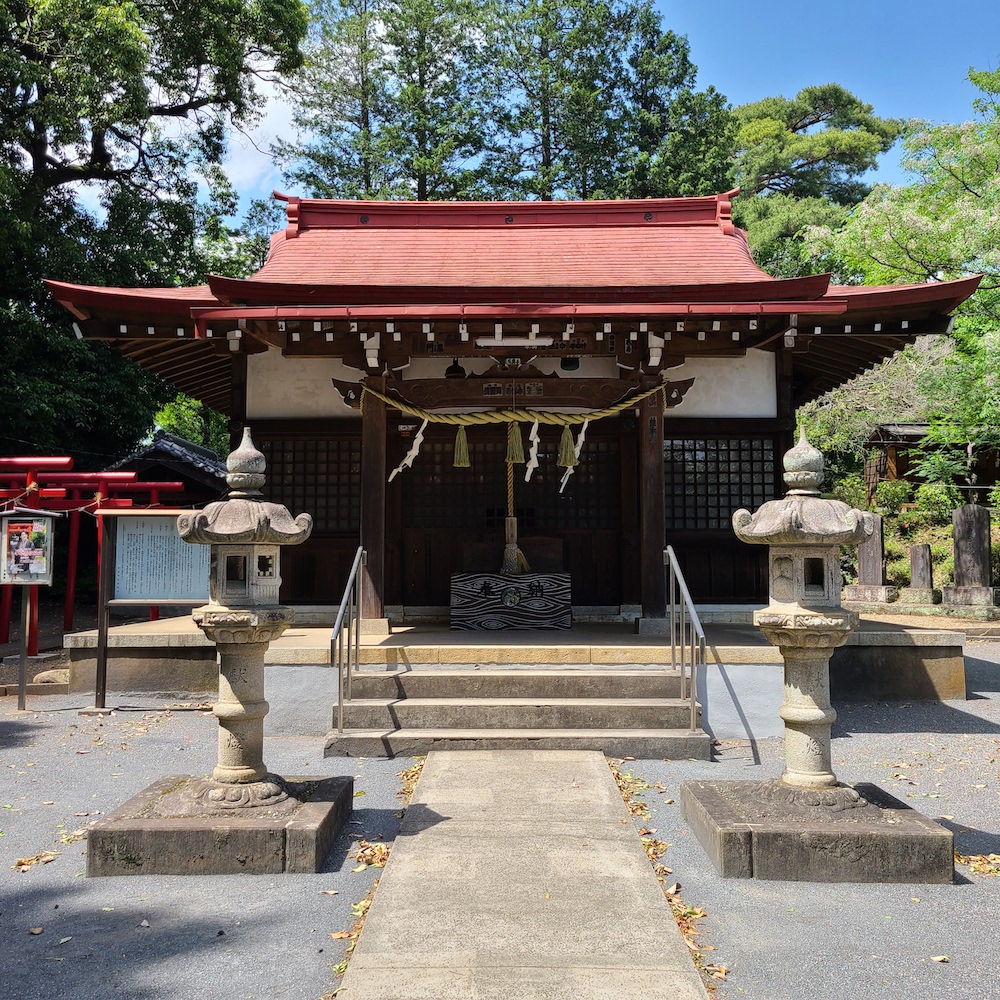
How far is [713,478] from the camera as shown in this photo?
28.2 ft

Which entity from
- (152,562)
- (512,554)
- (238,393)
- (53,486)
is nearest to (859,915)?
(512,554)

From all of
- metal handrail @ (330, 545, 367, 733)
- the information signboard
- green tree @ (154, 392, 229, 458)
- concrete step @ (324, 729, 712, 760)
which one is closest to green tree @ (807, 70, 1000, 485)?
concrete step @ (324, 729, 712, 760)

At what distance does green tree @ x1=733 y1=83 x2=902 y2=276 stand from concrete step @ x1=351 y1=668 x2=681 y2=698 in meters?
19.7

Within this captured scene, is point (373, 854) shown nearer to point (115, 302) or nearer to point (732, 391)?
point (115, 302)

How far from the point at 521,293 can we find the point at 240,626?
4.18 metres

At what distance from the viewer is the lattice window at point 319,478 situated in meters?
8.59

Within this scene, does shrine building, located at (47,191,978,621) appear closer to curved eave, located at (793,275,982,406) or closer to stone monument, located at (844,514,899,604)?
curved eave, located at (793,275,982,406)

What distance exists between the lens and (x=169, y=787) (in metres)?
4.10

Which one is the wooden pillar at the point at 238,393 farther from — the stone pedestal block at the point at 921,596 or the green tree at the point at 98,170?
the stone pedestal block at the point at 921,596

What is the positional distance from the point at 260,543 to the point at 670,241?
24.9 ft

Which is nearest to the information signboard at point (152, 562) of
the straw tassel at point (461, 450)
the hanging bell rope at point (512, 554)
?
the straw tassel at point (461, 450)

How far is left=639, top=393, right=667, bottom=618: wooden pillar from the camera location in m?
7.20

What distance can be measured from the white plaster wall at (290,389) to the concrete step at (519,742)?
406 centimetres

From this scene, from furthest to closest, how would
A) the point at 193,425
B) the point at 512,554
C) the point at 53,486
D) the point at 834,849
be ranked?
the point at 193,425 < the point at 53,486 < the point at 512,554 < the point at 834,849
